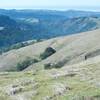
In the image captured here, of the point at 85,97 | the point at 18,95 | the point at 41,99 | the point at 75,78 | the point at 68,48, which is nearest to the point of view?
the point at 85,97

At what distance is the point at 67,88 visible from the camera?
41.0m

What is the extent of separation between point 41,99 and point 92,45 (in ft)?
482

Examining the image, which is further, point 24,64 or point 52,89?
point 24,64

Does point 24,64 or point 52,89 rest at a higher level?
point 52,89

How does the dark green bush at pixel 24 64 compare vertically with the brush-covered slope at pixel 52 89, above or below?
below

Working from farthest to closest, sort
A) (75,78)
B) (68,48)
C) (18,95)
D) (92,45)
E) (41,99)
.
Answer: (68,48), (92,45), (75,78), (18,95), (41,99)

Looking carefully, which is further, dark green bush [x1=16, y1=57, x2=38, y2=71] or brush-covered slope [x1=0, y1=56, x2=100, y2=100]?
dark green bush [x1=16, y1=57, x2=38, y2=71]

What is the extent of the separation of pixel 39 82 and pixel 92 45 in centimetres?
13771

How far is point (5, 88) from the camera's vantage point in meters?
45.3

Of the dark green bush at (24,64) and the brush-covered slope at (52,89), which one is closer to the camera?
the brush-covered slope at (52,89)

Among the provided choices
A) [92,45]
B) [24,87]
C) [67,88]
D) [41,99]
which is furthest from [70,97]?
[92,45]

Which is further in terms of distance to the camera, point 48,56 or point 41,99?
point 48,56

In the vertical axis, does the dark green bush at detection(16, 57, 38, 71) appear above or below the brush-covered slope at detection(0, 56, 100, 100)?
below

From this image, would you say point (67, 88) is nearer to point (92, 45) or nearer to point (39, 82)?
point (39, 82)
